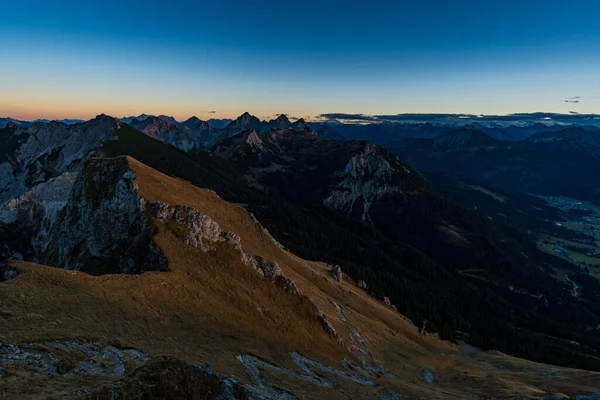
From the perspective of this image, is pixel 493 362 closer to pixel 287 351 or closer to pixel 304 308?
pixel 304 308

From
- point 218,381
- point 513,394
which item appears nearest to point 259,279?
point 218,381

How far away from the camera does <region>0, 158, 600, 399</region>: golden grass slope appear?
153 feet

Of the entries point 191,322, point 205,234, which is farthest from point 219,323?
point 205,234

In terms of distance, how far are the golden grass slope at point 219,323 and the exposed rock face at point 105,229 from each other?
183 inches

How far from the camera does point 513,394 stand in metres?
77.0

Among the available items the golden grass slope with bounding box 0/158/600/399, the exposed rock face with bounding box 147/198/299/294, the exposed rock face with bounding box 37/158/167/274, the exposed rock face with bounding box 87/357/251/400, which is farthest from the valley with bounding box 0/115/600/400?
the exposed rock face with bounding box 37/158/167/274

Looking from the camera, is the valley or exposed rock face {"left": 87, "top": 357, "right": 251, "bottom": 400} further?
the valley

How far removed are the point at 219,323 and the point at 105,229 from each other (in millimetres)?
62048

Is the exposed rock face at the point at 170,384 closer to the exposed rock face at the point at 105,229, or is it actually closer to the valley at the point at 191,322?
the valley at the point at 191,322

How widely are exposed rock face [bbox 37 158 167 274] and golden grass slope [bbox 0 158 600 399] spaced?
4.65 metres

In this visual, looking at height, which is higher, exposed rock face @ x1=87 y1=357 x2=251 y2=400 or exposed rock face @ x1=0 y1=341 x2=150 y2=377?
exposed rock face @ x1=87 y1=357 x2=251 y2=400

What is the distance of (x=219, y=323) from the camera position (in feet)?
216

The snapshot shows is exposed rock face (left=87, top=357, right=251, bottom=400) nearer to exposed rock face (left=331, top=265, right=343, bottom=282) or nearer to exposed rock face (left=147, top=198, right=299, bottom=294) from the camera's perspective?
exposed rock face (left=147, top=198, right=299, bottom=294)

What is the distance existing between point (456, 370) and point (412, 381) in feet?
111
